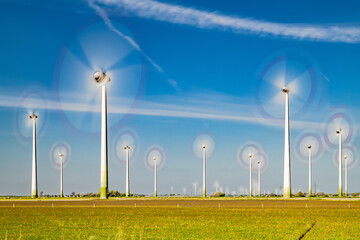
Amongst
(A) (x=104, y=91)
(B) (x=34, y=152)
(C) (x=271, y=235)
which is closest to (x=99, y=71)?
(A) (x=104, y=91)

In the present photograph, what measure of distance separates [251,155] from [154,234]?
11332 centimetres

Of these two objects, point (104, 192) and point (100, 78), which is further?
point (100, 78)

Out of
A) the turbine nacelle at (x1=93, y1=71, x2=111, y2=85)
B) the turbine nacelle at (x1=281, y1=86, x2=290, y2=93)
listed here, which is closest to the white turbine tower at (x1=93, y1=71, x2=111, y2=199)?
the turbine nacelle at (x1=93, y1=71, x2=111, y2=85)

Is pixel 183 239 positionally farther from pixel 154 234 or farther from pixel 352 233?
pixel 352 233

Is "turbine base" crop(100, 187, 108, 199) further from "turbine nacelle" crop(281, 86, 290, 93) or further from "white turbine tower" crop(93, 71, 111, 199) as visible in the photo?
"turbine nacelle" crop(281, 86, 290, 93)

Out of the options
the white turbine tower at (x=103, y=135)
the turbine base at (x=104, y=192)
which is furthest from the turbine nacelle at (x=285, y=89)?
the turbine base at (x=104, y=192)

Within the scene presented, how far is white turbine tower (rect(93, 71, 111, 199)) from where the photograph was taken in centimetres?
9656

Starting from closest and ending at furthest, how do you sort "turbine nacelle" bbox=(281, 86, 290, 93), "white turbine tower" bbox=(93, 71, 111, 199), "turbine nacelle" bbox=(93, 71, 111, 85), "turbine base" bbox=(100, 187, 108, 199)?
"white turbine tower" bbox=(93, 71, 111, 199)
"turbine base" bbox=(100, 187, 108, 199)
"turbine nacelle" bbox=(93, 71, 111, 85)
"turbine nacelle" bbox=(281, 86, 290, 93)

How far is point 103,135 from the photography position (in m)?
98.1

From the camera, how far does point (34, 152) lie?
123500 mm

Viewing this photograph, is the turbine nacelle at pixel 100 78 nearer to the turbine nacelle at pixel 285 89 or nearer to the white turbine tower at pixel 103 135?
the white turbine tower at pixel 103 135

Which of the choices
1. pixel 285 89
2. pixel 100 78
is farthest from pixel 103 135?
pixel 285 89

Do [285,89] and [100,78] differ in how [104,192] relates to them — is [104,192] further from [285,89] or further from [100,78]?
[285,89]

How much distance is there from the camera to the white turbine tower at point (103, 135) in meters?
96.6
